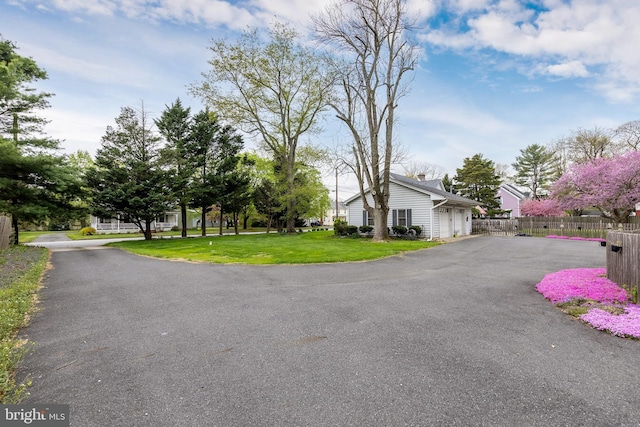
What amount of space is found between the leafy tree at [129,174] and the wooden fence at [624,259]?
2174 centimetres

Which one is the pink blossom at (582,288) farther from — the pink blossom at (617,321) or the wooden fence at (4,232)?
the wooden fence at (4,232)

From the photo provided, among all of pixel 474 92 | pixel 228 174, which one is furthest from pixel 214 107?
pixel 474 92

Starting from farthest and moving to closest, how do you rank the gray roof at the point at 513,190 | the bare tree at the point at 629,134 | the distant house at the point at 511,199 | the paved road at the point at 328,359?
the gray roof at the point at 513,190 < the distant house at the point at 511,199 < the bare tree at the point at 629,134 < the paved road at the point at 328,359

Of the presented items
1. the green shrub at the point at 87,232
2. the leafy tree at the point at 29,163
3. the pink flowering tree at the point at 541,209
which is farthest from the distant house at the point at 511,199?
the green shrub at the point at 87,232

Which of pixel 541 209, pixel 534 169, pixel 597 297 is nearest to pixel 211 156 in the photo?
pixel 597 297

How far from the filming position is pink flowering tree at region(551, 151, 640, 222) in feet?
51.6

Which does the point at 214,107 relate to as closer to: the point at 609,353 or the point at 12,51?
the point at 12,51

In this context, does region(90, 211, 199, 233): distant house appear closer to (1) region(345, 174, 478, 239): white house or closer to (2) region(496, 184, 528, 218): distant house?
(1) region(345, 174, 478, 239): white house

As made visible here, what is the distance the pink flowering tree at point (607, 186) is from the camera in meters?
15.7

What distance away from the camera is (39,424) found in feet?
7.22

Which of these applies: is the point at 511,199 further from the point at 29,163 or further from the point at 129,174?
the point at 29,163

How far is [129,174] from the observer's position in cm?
1933

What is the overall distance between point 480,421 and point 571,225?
23.8m

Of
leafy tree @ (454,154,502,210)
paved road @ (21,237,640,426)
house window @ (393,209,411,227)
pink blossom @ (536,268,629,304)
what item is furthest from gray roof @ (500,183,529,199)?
paved road @ (21,237,640,426)
